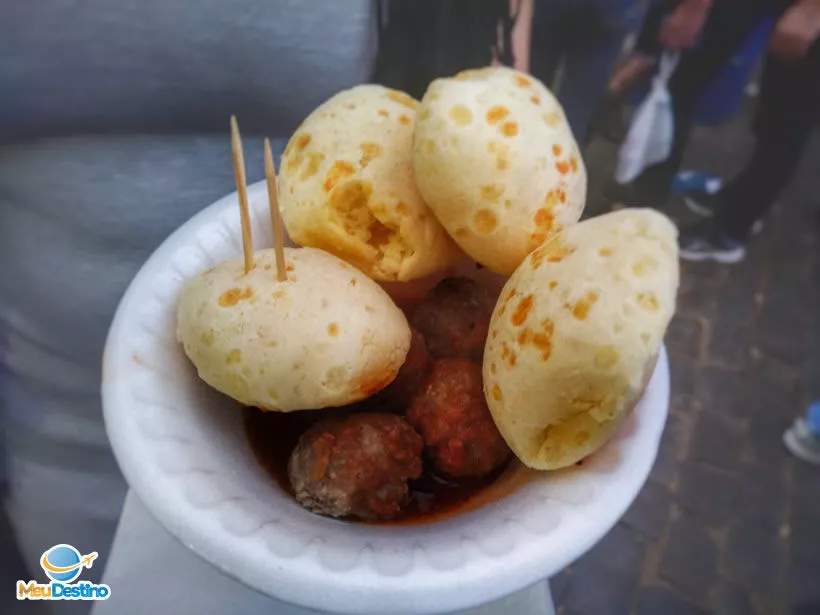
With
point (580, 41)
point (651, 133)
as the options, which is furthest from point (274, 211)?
point (651, 133)

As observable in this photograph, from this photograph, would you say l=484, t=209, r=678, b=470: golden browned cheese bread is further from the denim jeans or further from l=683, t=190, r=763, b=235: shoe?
l=683, t=190, r=763, b=235: shoe

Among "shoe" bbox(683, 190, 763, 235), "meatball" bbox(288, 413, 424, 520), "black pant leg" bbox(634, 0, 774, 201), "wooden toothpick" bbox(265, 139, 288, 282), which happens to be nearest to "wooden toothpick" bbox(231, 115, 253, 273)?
"wooden toothpick" bbox(265, 139, 288, 282)

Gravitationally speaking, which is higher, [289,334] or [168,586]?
[289,334]

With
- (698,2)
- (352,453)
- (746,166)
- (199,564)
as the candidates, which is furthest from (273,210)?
(746,166)

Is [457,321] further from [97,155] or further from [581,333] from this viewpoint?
[97,155]

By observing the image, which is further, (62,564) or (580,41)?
(580,41)

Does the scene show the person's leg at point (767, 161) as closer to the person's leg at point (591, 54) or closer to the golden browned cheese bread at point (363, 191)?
the person's leg at point (591, 54)

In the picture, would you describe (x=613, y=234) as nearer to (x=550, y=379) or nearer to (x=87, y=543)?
(x=550, y=379)
